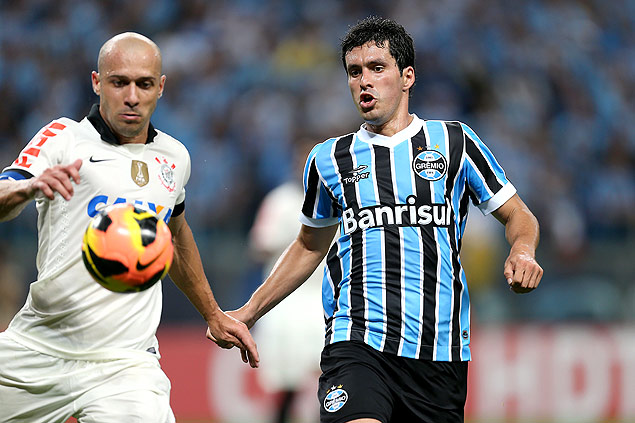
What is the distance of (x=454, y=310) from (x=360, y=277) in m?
0.45

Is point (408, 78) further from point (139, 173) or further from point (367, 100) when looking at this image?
point (139, 173)

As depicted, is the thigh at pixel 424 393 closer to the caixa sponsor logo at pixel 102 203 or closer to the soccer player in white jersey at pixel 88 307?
the soccer player in white jersey at pixel 88 307

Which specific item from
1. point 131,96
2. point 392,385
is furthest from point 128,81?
point 392,385

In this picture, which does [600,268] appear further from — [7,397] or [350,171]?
[7,397]

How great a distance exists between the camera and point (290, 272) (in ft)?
16.4

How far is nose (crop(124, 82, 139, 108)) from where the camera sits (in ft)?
14.4

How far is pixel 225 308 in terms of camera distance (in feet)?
33.2

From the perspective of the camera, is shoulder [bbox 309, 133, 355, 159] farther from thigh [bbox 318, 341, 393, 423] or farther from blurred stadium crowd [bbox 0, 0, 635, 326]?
blurred stadium crowd [bbox 0, 0, 635, 326]

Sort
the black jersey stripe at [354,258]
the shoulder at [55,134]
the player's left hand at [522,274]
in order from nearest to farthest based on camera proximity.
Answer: the player's left hand at [522,274]
the shoulder at [55,134]
the black jersey stripe at [354,258]

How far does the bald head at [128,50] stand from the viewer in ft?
14.5

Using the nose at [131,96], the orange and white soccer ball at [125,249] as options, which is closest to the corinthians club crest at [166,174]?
the nose at [131,96]

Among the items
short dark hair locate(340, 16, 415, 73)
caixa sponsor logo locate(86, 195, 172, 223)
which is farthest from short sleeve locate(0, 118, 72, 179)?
short dark hair locate(340, 16, 415, 73)

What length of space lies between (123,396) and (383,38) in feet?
6.66

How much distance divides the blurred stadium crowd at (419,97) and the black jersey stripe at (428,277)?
19.5ft
